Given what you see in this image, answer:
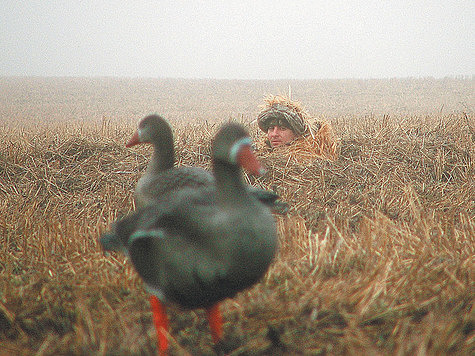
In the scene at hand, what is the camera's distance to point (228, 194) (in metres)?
1.59

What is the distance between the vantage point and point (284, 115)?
19.3 ft

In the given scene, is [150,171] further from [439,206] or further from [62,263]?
[439,206]

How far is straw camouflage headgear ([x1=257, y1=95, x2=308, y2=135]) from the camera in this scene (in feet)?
19.4

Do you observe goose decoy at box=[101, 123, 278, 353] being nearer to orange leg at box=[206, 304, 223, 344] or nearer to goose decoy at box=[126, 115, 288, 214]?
orange leg at box=[206, 304, 223, 344]

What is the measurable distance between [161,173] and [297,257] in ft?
3.77

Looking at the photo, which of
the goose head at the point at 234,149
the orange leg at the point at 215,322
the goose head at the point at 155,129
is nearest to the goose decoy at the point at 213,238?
the goose head at the point at 234,149

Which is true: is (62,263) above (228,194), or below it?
below

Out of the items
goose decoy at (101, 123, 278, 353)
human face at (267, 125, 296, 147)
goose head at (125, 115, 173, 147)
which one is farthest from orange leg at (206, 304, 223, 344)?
human face at (267, 125, 296, 147)

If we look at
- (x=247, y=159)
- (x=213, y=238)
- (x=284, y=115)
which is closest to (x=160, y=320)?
(x=213, y=238)

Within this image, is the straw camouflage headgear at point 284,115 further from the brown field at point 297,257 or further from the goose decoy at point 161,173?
the goose decoy at point 161,173

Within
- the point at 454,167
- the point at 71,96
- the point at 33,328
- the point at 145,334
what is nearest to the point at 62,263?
the point at 33,328

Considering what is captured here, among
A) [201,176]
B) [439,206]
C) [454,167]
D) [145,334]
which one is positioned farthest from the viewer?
[454,167]

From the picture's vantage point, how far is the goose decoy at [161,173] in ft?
8.48

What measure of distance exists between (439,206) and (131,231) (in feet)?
11.8
